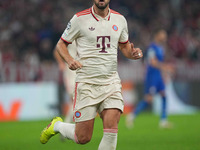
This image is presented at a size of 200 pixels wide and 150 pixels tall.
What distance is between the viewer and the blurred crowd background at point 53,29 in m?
17.1

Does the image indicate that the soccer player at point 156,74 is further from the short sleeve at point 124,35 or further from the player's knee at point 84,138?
the player's knee at point 84,138

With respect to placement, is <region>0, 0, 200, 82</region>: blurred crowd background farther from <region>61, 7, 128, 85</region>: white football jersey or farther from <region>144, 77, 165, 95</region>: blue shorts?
<region>61, 7, 128, 85</region>: white football jersey

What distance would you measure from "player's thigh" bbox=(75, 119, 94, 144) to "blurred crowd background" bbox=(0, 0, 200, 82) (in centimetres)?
1007

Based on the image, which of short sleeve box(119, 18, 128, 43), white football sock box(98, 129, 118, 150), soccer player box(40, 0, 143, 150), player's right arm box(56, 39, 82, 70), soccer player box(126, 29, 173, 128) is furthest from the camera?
soccer player box(126, 29, 173, 128)

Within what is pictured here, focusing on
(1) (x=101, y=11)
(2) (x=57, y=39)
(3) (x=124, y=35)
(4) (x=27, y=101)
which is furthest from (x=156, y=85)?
(2) (x=57, y=39)

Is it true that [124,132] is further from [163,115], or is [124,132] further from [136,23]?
[136,23]

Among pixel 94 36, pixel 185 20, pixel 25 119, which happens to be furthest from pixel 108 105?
pixel 185 20

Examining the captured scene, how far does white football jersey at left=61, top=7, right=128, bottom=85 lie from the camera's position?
6379mm

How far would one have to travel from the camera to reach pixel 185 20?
963 inches

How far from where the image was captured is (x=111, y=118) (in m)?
6.20

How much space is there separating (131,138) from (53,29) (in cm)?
1130

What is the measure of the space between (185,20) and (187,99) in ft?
23.9

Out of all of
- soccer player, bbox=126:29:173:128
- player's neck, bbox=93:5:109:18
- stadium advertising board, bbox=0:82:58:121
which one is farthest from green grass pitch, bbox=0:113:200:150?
player's neck, bbox=93:5:109:18

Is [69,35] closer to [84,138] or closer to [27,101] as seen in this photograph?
[84,138]
